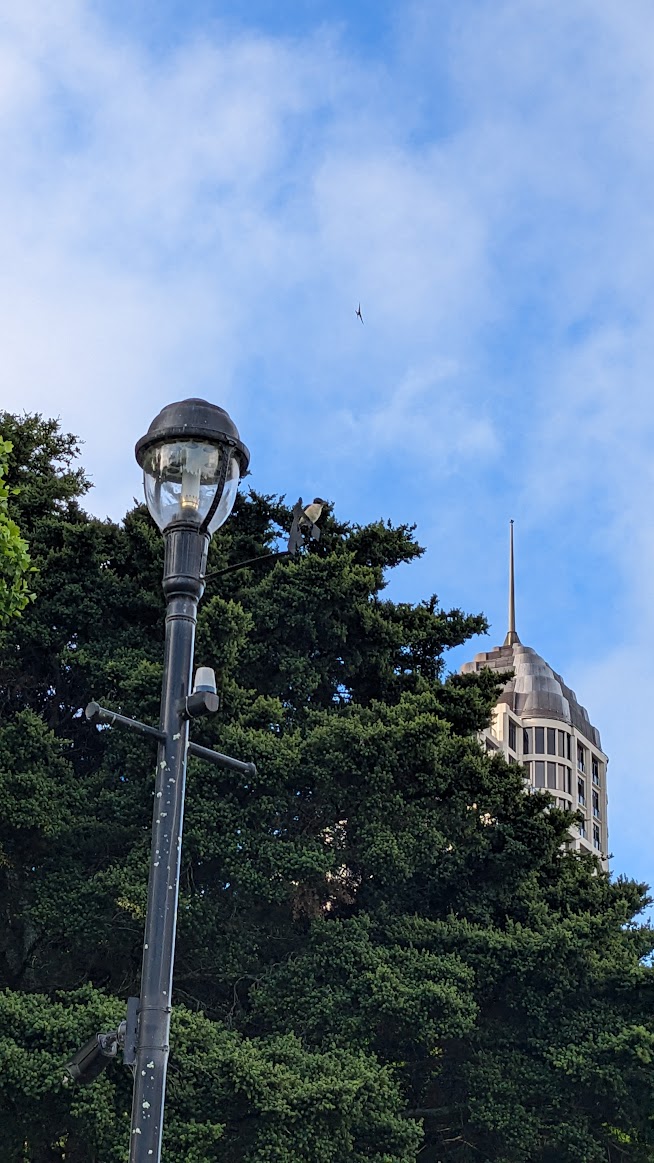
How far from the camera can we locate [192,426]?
7.16 meters

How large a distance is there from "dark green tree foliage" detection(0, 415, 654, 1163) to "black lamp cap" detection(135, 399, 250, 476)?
1308 centimetres

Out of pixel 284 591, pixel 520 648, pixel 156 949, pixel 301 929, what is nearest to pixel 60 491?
pixel 284 591

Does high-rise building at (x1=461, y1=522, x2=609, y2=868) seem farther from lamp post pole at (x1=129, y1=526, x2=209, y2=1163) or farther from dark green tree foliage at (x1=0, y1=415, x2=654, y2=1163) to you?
lamp post pole at (x1=129, y1=526, x2=209, y2=1163)

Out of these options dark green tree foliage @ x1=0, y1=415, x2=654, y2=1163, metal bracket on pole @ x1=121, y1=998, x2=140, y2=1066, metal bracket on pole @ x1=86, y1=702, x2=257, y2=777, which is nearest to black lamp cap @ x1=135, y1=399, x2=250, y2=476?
metal bracket on pole @ x1=86, y1=702, x2=257, y2=777

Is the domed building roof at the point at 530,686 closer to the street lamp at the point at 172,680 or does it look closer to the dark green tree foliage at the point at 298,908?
the dark green tree foliage at the point at 298,908

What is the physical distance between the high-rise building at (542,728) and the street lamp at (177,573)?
72.3m

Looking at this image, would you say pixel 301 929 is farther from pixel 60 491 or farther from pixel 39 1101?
pixel 60 491

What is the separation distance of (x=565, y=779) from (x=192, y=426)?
3086 inches

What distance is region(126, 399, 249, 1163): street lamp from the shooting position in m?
6.61

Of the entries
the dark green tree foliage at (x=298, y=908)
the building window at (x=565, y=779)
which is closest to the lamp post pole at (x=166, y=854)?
the dark green tree foliage at (x=298, y=908)

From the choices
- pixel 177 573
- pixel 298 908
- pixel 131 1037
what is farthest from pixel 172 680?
pixel 298 908

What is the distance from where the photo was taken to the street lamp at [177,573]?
21.7 ft

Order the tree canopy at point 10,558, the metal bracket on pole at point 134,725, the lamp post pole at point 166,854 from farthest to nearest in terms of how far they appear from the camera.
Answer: the tree canopy at point 10,558
the metal bracket on pole at point 134,725
the lamp post pole at point 166,854

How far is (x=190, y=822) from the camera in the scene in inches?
845
